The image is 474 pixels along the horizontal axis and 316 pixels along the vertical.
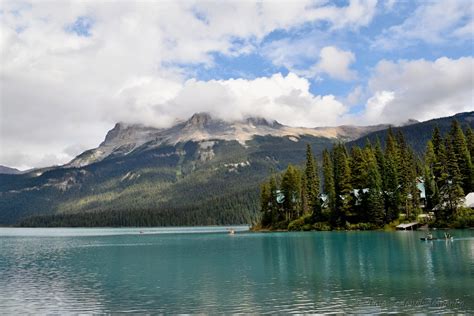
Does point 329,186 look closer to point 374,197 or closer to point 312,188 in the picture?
point 312,188

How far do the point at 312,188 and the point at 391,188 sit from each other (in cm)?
2508

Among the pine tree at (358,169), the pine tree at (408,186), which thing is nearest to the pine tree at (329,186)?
the pine tree at (358,169)

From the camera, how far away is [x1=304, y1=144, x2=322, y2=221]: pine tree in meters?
144

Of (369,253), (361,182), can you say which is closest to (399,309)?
(369,253)

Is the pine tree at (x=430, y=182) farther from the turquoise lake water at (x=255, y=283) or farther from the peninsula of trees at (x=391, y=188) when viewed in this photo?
the turquoise lake water at (x=255, y=283)

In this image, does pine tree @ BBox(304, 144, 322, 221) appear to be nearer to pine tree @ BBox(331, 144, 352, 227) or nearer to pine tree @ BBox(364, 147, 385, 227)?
pine tree @ BBox(331, 144, 352, 227)

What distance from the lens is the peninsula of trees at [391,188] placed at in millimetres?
122688

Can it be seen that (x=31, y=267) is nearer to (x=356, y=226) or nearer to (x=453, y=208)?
(x=356, y=226)

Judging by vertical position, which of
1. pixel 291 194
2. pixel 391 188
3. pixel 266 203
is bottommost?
pixel 266 203

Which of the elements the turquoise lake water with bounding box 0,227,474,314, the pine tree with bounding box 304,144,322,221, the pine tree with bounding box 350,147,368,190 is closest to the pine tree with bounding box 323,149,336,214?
the pine tree with bounding box 304,144,322,221

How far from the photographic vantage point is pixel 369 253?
70.6 metres

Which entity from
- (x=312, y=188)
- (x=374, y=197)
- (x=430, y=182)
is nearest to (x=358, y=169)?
(x=374, y=197)

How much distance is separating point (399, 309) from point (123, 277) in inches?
1302

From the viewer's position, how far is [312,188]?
146 m
